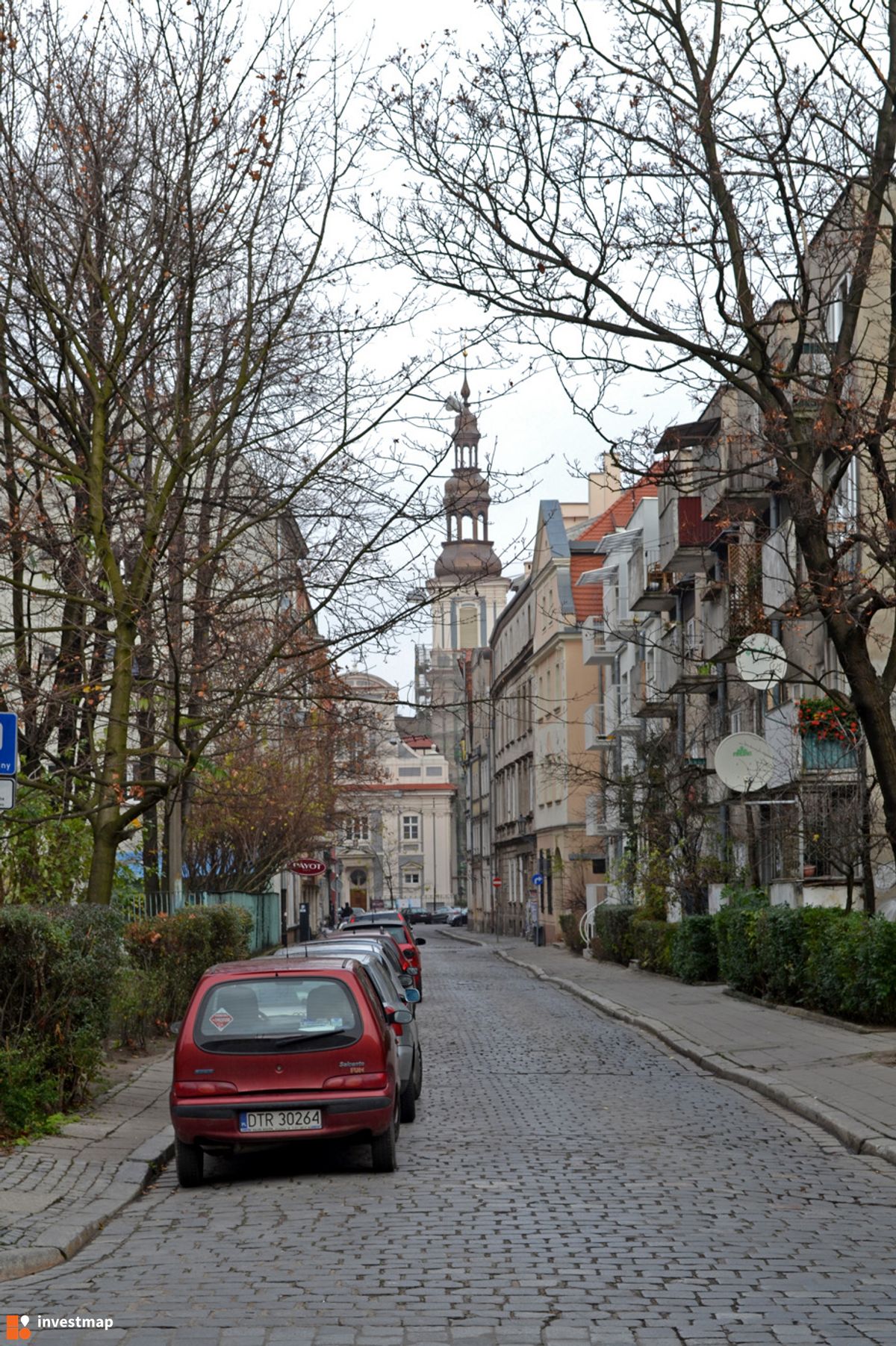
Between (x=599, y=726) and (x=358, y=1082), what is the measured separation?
49.1 metres

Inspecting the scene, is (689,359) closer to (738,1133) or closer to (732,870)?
(738,1133)

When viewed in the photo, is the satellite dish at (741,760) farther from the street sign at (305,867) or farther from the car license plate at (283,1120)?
the street sign at (305,867)

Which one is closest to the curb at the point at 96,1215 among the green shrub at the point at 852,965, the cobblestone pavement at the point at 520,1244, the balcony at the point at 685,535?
the cobblestone pavement at the point at 520,1244

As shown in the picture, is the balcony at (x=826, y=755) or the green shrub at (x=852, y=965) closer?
the green shrub at (x=852, y=965)

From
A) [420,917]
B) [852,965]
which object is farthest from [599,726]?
[420,917]

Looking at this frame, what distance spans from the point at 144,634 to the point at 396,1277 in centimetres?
1017

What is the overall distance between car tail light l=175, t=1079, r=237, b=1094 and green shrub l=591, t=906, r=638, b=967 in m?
30.4

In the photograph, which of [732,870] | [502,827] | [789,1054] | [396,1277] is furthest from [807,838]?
[502,827]

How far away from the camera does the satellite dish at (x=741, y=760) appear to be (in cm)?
2617

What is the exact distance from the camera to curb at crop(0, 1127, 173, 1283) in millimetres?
7965

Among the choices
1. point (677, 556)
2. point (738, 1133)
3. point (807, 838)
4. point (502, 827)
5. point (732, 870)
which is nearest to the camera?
point (738, 1133)

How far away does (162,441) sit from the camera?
1483 centimetres

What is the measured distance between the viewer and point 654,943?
35562 millimetres

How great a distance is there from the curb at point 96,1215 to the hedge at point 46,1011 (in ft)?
2.88
